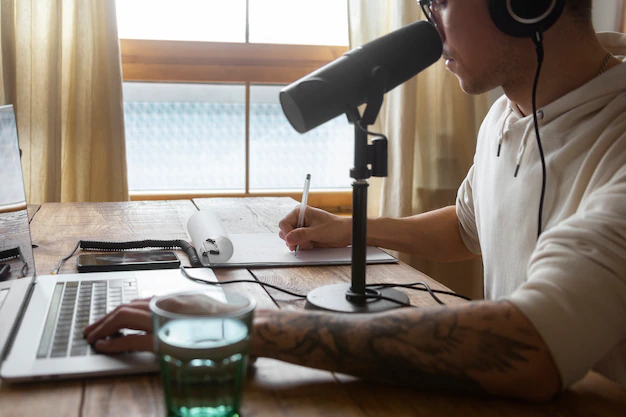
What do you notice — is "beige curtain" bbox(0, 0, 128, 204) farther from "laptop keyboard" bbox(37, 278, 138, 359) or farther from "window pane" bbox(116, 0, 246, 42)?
"laptop keyboard" bbox(37, 278, 138, 359)

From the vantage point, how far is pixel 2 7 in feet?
5.97

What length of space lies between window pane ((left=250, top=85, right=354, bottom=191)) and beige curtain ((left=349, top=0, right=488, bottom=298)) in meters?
0.25

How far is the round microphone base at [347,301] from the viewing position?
82 cm

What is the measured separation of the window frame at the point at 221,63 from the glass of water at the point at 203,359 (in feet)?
5.77

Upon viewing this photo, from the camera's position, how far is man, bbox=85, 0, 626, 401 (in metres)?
0.63

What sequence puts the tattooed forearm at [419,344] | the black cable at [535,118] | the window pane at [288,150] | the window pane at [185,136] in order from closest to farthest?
the tattooed forearm at [419,344] → the black cable at [535,118] → the window pane at [185,136] → the window pane at [288,150]

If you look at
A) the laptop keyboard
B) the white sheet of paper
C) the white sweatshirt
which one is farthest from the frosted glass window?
the white sweatshirt

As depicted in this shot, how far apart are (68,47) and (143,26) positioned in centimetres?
31

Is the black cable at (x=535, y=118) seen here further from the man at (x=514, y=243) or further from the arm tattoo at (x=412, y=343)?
the arm tattoo at (x=412, y=343)

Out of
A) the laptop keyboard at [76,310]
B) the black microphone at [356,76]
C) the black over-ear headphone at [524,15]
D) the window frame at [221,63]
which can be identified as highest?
the window frame at [221,63]

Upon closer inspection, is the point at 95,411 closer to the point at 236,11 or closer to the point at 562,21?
the point at 562,21

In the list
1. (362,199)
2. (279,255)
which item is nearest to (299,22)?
(279,255)

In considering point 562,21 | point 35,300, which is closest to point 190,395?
point 35,300

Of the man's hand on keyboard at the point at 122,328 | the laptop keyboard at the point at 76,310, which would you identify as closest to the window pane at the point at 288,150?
the laptop keyboard at the point at 76,310
